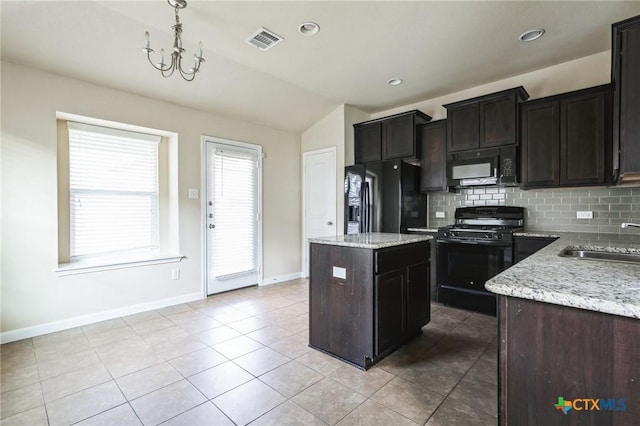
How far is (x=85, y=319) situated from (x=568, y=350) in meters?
3.98

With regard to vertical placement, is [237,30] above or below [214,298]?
above

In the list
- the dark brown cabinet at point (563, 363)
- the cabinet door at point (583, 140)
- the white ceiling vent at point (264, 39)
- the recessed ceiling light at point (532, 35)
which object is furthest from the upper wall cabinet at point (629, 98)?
the white ceiling vent at point (264, 39)

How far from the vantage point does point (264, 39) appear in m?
2.95

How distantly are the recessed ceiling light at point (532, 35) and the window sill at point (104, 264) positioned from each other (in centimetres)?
449

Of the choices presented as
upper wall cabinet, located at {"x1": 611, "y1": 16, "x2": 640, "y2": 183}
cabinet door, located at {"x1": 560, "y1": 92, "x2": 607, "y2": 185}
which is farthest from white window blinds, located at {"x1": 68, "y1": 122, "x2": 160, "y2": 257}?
cabinet door, located at {"x1": 560, "y1": 92, "x2": 607, "y2": 185}

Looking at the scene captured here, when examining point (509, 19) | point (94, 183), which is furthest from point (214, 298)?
point (509, 19)

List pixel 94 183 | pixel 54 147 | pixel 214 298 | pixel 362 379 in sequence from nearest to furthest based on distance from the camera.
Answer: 1. pixel 362 379
2. pixel 54 147
3. pixel 94 183
4. pixel 214 298

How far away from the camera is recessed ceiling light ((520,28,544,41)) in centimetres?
285

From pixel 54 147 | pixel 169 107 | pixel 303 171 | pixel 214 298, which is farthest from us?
pixel 303 171

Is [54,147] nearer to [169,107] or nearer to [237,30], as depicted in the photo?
[169,107]

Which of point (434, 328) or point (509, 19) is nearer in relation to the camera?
point (509, 19)

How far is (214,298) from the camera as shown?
4.14m

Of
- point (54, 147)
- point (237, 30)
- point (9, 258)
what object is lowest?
point (9, 258)

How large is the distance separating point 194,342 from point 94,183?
217cm
